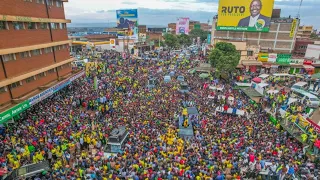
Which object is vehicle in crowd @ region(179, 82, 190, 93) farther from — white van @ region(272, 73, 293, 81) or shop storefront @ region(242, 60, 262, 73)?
shop storefront @ region(242, 60, 262, 73)

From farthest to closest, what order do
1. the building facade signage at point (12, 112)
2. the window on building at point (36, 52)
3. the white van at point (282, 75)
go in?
1. the white van at point (282, 75)
2. the window on building at point (36, 52)
3. the building facade signage at point (12, 112)

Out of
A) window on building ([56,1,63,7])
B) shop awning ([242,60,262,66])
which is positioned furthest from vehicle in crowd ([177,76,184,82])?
window on building ([56,1,63,7])

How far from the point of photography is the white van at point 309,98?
21.5 m

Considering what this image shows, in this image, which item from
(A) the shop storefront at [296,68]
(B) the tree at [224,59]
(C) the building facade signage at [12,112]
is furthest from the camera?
(A) the shop storefront at [296,68]

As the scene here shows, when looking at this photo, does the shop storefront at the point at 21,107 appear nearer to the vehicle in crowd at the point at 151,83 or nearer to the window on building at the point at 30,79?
the window on building at the point at 30,79

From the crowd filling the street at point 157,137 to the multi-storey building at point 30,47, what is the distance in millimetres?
2187

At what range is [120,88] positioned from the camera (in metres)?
26.3

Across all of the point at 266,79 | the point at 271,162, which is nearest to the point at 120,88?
the point at 271,162

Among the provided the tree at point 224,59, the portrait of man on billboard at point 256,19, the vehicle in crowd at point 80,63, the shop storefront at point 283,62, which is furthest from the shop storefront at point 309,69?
the vehicle in crowd at point 80,63

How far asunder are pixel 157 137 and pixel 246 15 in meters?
39.5

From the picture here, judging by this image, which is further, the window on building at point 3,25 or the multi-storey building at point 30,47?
the multi-storey building at point 30,47

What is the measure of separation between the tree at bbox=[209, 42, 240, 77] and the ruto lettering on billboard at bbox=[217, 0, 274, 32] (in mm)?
12782

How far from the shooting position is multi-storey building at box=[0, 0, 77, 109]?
1539 centimetres

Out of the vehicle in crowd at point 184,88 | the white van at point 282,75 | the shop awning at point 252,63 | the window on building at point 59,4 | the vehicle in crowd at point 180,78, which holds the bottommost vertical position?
the vehicle in crowd at point 184,88
